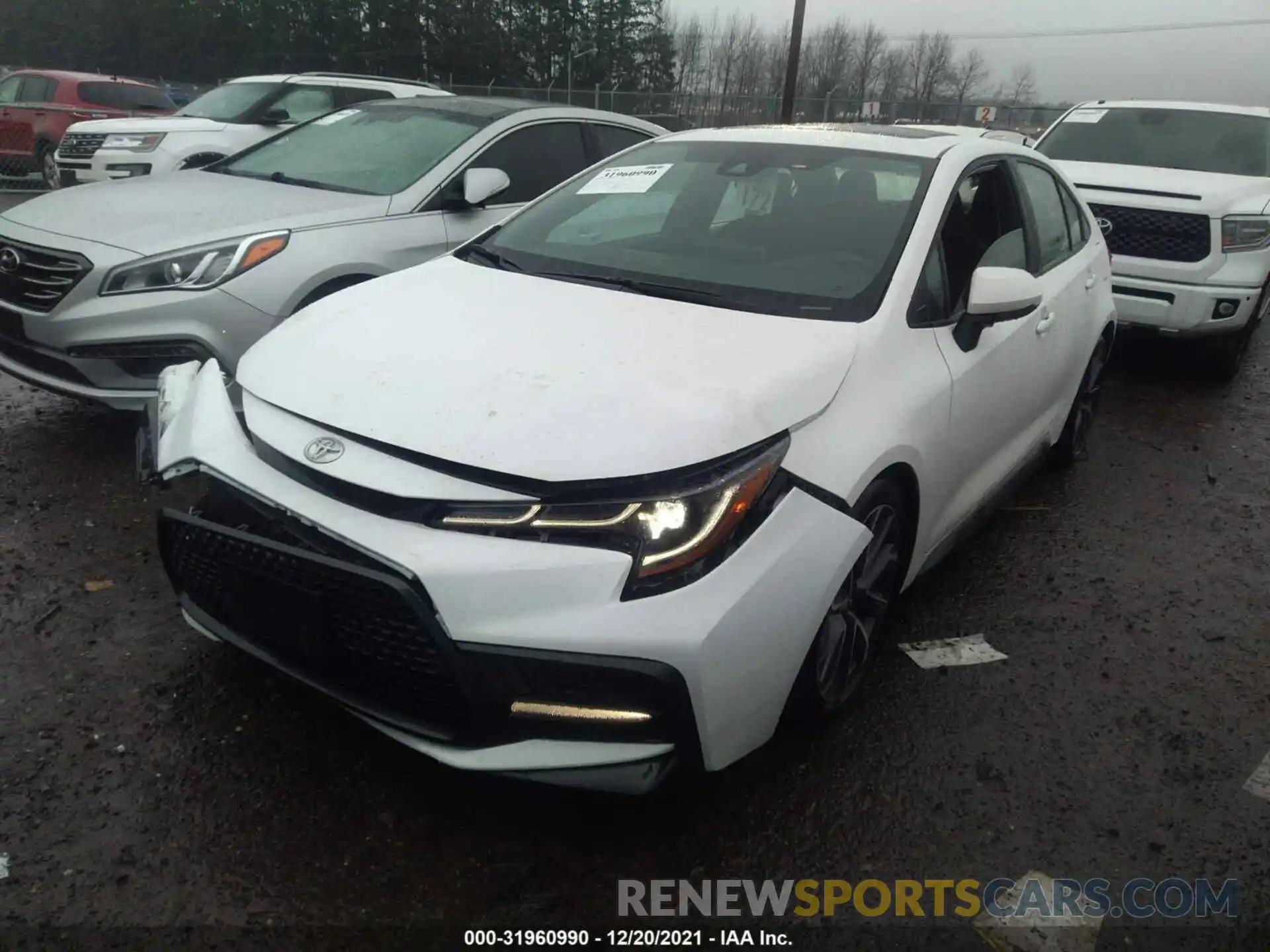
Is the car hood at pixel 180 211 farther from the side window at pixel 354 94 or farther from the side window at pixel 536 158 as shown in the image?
the side window at pixel 354 94

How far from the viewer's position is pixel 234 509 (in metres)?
2.18

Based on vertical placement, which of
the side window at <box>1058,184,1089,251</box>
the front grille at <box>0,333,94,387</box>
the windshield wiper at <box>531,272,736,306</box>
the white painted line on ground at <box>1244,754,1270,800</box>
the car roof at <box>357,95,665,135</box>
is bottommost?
the white painted line on ground at <box>1244,754,1270,800</box>

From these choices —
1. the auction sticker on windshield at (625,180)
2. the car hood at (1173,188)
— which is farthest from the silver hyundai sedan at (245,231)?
the car hood at (1173,188)

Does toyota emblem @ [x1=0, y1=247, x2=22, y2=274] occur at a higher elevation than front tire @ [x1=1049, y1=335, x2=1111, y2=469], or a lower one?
higher

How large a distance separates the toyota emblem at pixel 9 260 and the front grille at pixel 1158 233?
6193 millimetres

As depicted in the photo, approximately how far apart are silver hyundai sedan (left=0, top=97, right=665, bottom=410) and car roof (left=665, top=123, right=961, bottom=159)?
1.30m

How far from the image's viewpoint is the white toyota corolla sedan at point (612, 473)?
6.31 ft

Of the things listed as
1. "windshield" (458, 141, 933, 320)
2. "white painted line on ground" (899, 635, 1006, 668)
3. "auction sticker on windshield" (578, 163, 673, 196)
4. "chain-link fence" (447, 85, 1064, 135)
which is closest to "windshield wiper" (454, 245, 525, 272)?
"windshield" (458, 141, 933, 320)

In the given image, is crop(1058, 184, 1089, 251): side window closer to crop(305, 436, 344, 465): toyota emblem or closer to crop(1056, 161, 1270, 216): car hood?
crop(1056, 161, 1270, 216): car hood

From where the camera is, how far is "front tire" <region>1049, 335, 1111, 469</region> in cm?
451

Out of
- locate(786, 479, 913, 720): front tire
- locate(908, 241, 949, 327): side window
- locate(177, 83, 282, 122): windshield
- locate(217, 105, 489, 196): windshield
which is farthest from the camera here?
locate(177, 83, 282, 122): windshield

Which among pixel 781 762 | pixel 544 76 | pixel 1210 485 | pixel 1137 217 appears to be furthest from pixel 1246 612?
pixel 544 76

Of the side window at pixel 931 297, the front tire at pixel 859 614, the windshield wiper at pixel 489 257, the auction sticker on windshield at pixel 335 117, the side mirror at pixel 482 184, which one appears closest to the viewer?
the front tire at pixel 859 614

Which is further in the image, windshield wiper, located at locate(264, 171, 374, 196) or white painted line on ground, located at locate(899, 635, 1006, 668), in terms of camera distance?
windshield wiper, located at locate(264, 171, 374, 196)
